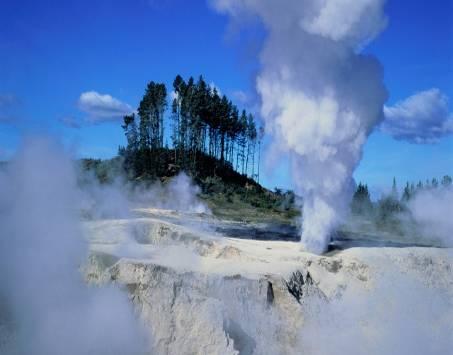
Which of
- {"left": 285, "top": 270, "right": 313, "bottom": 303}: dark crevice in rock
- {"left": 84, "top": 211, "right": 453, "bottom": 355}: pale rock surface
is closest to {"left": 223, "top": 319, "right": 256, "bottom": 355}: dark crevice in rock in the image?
{"left": 84, "top": 211, "right": 453, "bottom": 355}: pale rock surface

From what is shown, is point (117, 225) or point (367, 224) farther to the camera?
point (367, 224)

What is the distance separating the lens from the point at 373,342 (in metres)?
11.5

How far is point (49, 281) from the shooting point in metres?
10.8

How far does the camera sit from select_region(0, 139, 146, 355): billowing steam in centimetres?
1016

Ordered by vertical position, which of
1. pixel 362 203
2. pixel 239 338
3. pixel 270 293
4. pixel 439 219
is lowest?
pixel 239 338

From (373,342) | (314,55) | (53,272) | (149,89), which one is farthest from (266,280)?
(149,89)

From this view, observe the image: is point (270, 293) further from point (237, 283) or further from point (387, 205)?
point (387, 205)

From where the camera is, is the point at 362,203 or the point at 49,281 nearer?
the point at 49,281

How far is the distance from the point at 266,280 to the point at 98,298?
3.24 metres

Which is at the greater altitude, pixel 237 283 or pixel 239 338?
pixel 237 283

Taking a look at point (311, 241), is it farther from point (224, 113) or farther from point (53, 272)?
point (224, 113)

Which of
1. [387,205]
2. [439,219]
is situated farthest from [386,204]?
[439,219]

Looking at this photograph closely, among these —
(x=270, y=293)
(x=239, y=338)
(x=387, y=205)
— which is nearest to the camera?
(x=239, y=338)

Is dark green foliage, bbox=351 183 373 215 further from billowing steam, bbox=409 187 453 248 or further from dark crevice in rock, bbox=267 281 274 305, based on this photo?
dark crevice in rock, bbox=267 281 274 305
